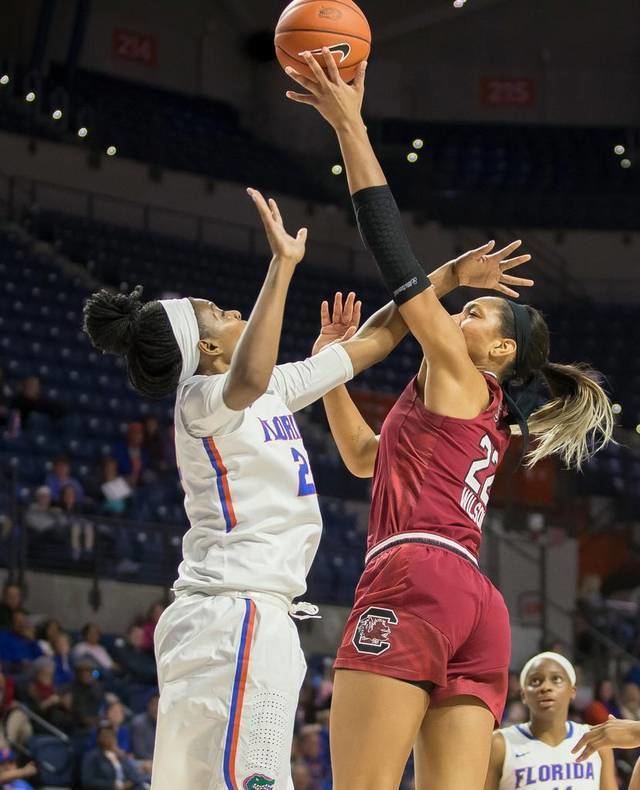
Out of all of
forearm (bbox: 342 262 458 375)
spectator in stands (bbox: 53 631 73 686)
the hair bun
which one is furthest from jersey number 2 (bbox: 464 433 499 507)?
spectator in stands (bbox: 53 631 73 686)

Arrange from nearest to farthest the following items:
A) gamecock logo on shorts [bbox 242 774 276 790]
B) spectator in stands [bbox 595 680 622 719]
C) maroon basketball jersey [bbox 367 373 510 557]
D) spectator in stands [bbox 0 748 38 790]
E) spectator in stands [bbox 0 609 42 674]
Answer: gamecock logo on shorts [bbox 242 774 276 790] → maroon basketball jersey [bbox 367 373 510 557] → spectator in stands [bbox 0 748 38 790] → spectator in stands [bbox 0 609 42 674] → spectator in stands [bbox 595 680 622 719]

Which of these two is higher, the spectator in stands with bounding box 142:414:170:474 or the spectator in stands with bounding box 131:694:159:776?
the spectator in stands with bounding box 142:414:170:474

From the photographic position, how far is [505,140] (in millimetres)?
21359

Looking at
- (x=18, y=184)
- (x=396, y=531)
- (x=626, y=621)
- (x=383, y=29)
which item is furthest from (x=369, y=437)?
(x=383, y=29)

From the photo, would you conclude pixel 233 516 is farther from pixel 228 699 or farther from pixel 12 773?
pixel 12 773

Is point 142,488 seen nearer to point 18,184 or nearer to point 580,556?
point 580,556

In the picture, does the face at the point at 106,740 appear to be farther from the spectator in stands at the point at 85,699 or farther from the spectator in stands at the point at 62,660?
the spectator in stands at the point at 62,660

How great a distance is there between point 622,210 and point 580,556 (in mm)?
7945

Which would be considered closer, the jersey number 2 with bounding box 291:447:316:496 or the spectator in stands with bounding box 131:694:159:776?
the jersey number 2 with bounding box 291:447:316:496

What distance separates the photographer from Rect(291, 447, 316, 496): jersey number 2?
3.70 metres

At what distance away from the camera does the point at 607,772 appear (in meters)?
5.38

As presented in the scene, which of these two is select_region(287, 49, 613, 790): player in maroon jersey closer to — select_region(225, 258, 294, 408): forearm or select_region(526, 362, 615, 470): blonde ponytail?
select_region(526, 362, 615, 470): blonde ponytail

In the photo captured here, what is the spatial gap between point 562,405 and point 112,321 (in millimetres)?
1398

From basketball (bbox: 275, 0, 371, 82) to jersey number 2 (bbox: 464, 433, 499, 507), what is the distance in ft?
4.05
